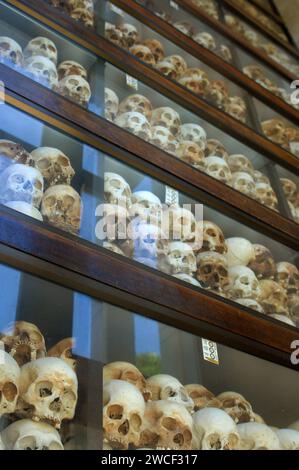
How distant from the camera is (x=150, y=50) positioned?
2.25 meters

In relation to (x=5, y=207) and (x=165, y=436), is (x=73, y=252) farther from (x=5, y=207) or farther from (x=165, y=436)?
(x=165, y=436)

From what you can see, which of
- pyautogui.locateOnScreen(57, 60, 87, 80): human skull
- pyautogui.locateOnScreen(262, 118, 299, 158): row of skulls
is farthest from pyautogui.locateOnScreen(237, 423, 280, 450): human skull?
pyautogui.locateOnScreen(262, 118, 299, 158): row of skulls

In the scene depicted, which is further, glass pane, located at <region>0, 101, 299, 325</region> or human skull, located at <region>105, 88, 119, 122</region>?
human skull, located at <region>105, 88, 119, 122</region>

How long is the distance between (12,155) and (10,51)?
38 centimetres

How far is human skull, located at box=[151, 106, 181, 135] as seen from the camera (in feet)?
6.51

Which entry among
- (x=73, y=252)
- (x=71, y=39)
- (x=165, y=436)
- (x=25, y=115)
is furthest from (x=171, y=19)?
(x=165, y=436)

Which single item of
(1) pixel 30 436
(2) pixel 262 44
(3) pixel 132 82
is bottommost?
(1) pixel 30 436

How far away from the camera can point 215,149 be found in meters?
2.14

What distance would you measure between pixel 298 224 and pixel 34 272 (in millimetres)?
1097

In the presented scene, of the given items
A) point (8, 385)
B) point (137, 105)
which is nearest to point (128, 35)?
point (137, 105)

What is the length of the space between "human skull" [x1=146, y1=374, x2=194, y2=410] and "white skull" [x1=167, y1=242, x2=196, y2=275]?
1.01 feet

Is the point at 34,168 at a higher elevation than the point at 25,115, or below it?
below

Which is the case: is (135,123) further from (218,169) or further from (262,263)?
(262,263)

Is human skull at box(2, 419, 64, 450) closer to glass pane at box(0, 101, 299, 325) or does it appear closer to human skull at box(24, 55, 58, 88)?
glass pane at box(0, 101, 299, 325)
